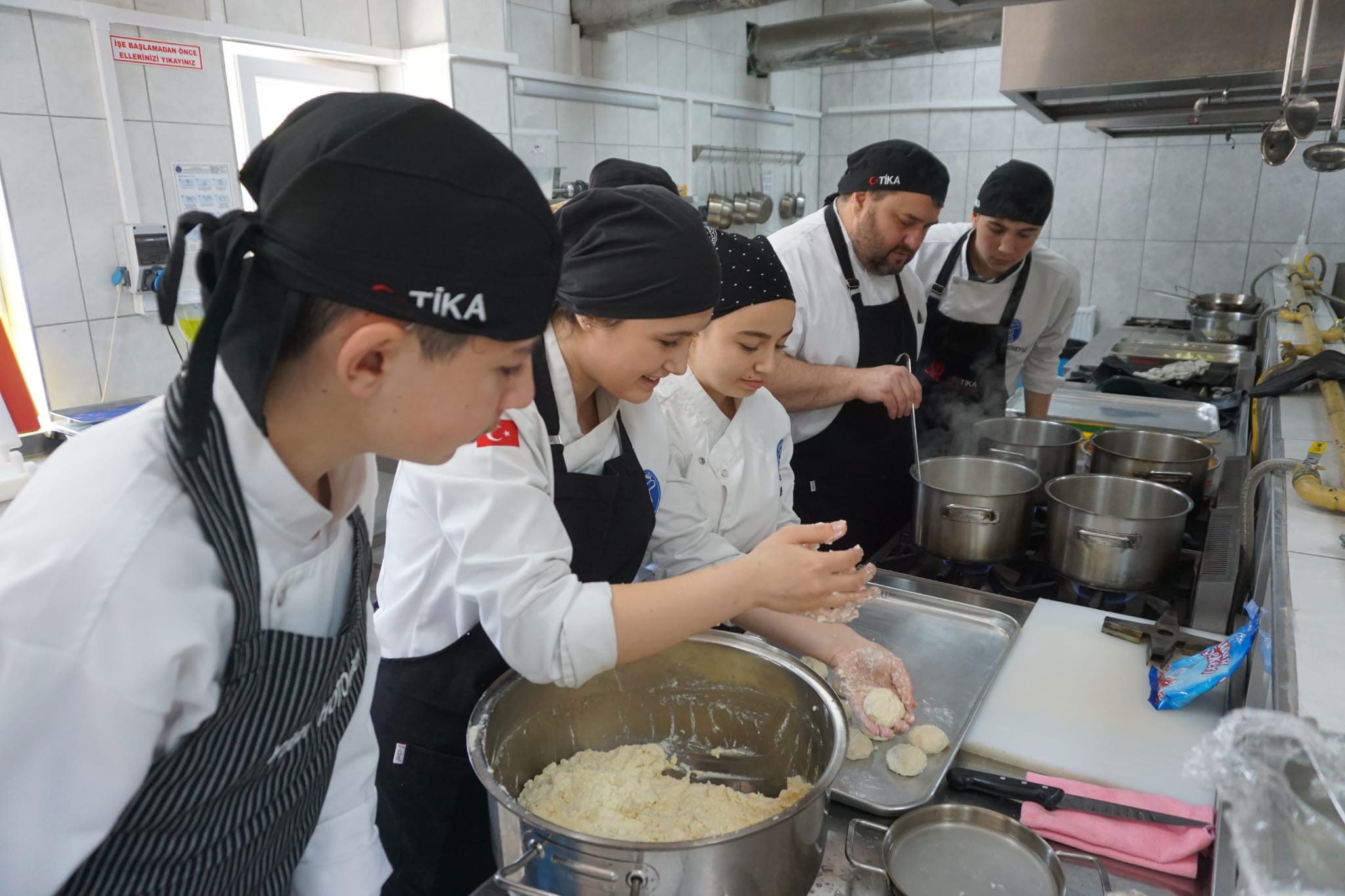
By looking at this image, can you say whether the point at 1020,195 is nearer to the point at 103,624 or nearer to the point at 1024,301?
the point at 1024,301

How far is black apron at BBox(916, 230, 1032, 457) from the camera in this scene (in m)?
2.81

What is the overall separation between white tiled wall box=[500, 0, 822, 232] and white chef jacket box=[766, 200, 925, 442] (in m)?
2.18

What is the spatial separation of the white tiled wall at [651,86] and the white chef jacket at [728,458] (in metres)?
2.79

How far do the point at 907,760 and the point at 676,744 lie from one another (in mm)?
353

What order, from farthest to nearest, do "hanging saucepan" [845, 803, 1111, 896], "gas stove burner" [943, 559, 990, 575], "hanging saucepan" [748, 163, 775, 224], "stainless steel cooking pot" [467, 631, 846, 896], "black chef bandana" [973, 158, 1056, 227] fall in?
"hanging saucepan" [748, 163, 775, 224] → "black chef bandana" [973, 158, 1056, 227] → "gas stove burner" [943, 559, 990, 575] → "hanging saucepan" [845, 803, 1111, 896] → "stainless steel cooking pot" [467, 631, 846, 896]

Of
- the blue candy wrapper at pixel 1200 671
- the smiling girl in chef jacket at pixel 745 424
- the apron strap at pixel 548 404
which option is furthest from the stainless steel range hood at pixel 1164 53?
the apron strap at pixel 548 404

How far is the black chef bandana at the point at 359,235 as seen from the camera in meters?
0.66

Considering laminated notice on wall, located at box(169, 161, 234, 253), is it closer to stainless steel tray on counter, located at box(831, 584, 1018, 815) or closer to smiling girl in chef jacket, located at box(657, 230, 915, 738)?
smiling girl in chef jacket, located at box(657, 230, 915, 738)

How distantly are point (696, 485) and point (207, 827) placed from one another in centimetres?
99

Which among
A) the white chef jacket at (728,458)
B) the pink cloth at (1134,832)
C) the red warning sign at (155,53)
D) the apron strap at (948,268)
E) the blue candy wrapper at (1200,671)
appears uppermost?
the red warning sign at (155,53)

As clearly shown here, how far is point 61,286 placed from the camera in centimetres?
284

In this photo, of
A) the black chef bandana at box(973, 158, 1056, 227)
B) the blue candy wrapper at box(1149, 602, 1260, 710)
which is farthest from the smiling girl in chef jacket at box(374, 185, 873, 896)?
the black chef bandana at box(973, 158, 1056, 227)

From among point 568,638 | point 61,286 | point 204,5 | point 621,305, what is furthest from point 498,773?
point 204,5

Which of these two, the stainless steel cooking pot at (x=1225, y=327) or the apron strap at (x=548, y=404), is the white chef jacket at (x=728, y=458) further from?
the stainless steel cooking pot at (x=1225, y=327)
